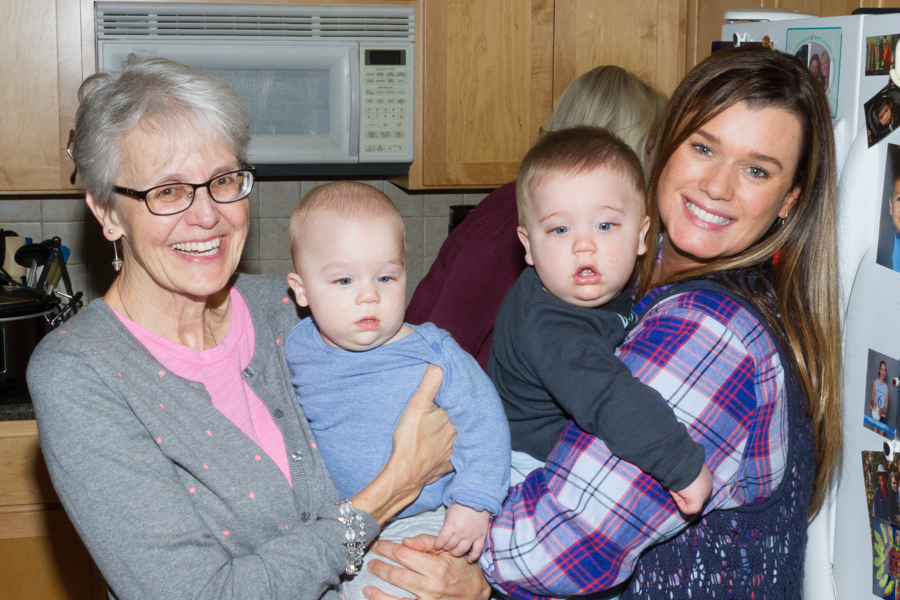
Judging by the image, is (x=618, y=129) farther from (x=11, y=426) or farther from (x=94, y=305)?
(x=11, y=426)

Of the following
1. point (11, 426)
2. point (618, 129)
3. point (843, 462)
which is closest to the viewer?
point (843, 462)

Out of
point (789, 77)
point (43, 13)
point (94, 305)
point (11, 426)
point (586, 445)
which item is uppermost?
point (43, 13)

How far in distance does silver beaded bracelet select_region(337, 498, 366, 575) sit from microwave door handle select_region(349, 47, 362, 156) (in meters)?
1.62

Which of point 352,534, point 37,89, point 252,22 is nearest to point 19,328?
point 37,89

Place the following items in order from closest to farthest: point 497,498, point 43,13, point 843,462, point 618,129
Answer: point 497,498
point 843,462
point 618,129
point 43,13

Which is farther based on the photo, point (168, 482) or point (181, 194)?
point (181, 194)

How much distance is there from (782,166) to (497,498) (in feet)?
2.22

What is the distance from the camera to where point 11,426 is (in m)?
2.26

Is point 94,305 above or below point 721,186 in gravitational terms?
below

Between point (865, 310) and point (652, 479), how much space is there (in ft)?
1.52

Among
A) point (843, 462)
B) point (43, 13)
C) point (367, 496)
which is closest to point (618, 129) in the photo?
point (843, 462)

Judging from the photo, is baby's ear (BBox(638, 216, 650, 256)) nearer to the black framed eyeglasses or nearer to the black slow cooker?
the black framed eyeglasses

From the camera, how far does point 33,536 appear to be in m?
2.33

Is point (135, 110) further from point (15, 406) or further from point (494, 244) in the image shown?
point (15, 406)
